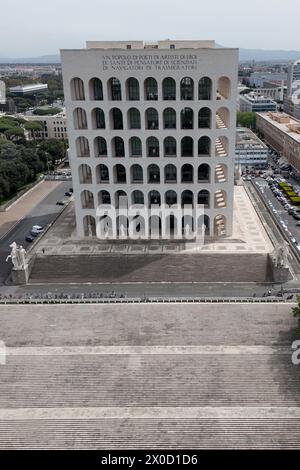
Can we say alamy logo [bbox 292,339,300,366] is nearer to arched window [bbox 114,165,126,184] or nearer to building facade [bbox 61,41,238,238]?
building facade [bbox 61,41,238,238]

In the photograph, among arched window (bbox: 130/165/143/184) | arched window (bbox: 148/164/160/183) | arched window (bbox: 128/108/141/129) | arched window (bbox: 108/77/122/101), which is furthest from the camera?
arched window (bbox: 130/165/143/184)

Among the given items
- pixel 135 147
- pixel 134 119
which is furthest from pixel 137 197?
pixel 134 119

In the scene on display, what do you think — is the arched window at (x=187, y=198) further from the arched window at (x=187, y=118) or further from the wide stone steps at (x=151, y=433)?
the wide stone steps at (x=151, y=433)

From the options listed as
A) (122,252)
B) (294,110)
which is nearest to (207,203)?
(122,252)

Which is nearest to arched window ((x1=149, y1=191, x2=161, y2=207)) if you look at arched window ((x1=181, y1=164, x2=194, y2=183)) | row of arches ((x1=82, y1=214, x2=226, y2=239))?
row of arches ((x1=82, y1=214, x2=226, y2=239))

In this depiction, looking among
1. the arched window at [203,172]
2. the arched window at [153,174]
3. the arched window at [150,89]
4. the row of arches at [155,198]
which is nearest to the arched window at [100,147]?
the row of arches at [155,198]

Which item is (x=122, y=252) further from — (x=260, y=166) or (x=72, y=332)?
(x=260, y=166)
